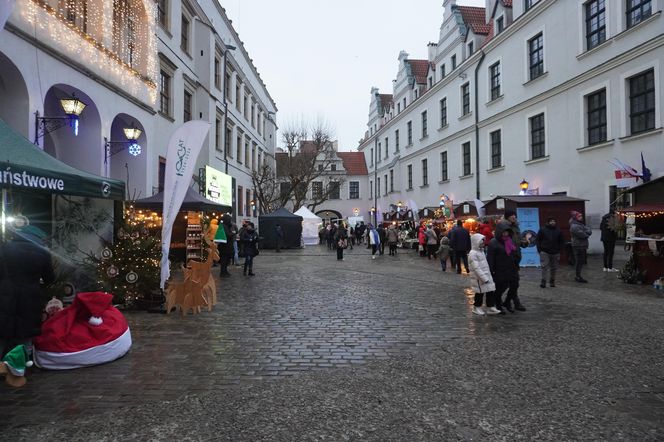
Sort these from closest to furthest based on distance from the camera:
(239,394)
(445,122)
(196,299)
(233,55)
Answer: (239,394), (196,299), (233,55), (445,122)

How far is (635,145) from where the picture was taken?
1633cm

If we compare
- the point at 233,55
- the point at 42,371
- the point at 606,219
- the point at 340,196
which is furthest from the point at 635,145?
the point at 340,196

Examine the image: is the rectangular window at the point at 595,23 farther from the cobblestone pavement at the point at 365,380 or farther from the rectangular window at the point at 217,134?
the rectangular window at the point at 217,134

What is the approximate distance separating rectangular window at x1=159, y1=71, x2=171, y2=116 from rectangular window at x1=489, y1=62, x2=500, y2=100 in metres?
18.3

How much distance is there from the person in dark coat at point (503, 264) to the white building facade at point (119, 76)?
8.11 meters

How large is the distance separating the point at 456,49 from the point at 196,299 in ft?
94.9

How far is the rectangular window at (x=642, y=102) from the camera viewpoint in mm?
15906

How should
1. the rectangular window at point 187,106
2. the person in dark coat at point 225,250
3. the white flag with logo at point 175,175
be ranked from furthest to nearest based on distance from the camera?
the rectangular window at point 187,106, the person in dark coat at point 225,250, the white flag with logo at point 175,175

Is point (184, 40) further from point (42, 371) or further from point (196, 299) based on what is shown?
point (42, 371)

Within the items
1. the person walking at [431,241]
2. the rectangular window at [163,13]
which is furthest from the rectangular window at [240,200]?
the person walking at [431,241]

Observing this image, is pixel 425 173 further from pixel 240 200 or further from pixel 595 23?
pixel 595 23

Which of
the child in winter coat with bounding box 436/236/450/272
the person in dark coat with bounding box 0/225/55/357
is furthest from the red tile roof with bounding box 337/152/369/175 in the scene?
the person in dark coat with bounding box 0/225/55/357

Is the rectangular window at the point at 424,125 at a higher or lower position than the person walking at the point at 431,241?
higher

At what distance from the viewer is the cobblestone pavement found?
137 inches
